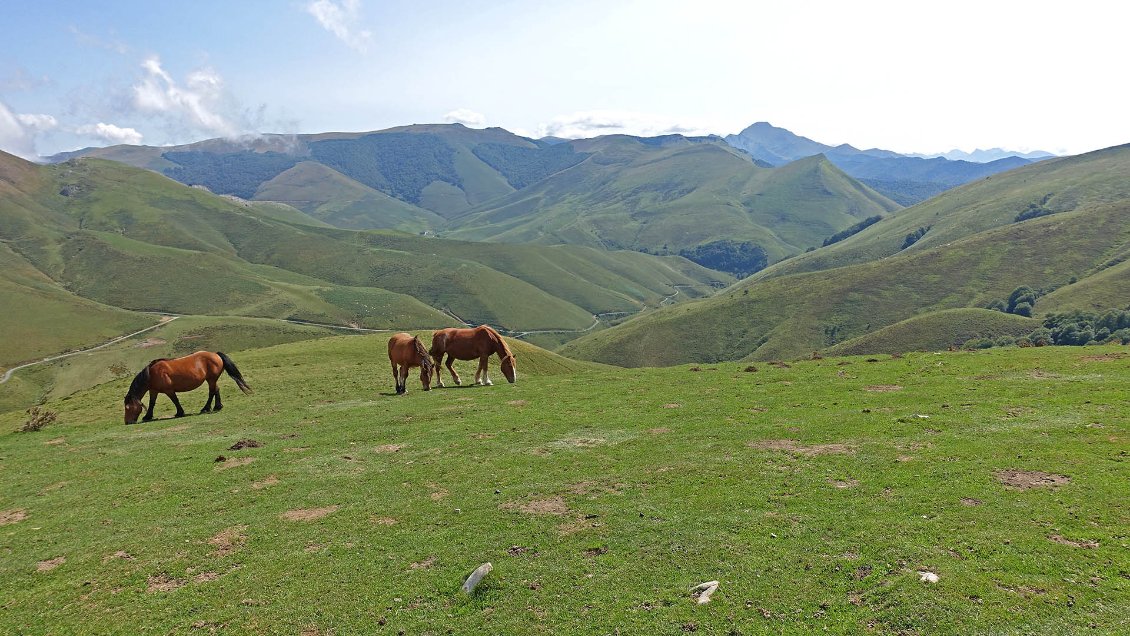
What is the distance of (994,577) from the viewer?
1014cm

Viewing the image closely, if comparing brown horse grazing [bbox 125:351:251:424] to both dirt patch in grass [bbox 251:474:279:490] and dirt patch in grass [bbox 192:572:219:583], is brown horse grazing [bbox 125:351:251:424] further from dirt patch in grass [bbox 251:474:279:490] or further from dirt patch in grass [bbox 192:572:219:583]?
dirt patch in grass [bbox 192:572:219:583]

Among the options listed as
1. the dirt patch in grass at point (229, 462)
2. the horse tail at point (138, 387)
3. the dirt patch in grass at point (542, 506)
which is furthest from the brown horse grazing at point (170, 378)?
the dirt patch in grass at point (542, 506)

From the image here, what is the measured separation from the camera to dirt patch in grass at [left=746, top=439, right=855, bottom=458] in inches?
695

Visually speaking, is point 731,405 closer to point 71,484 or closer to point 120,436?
point 71,484

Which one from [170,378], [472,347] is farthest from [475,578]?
[170,378]

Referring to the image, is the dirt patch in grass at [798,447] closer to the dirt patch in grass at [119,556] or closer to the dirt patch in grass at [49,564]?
the dirt patch in grass at [119,556]

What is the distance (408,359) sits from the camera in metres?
33.4

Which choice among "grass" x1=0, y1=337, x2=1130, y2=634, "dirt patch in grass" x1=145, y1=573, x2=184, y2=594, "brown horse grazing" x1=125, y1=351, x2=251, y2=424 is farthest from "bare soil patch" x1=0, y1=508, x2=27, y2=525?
"brown horse grazing" x1=125, y1=351, x2=251, y2=424

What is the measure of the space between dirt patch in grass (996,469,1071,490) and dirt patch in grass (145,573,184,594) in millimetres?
20025

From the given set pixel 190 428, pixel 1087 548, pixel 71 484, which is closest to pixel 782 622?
pixel 1087 548

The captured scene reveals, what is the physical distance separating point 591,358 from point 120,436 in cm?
17617

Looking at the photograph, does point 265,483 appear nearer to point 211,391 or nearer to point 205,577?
point 205,577

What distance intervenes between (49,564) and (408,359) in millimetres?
20266

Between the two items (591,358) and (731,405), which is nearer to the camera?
(731,405)
